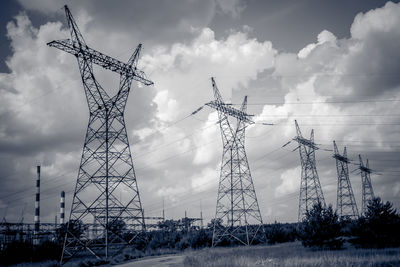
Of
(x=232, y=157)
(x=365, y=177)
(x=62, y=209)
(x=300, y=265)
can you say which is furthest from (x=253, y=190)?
(x=62, y=209)

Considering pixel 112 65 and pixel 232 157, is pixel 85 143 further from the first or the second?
pixel 232 157

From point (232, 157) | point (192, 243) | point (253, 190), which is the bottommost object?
point (192, 243)

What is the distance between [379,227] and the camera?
2464 cm

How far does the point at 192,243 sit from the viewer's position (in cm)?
3934

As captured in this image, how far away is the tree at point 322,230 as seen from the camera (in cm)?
2595

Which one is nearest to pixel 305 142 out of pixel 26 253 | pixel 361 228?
pixel 361 228

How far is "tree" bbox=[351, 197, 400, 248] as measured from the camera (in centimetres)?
2439

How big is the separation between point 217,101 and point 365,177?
45724 millimetres

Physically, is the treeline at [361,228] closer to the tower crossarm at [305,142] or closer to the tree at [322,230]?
the tree at [322,230]

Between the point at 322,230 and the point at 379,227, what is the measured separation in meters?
4.61

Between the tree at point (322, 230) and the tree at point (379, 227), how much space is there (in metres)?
2.00

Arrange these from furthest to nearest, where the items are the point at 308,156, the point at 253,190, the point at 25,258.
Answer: the point at 308,156, the point at 25,258, the point at 253,190

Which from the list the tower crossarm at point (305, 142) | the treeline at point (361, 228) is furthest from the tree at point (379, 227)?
the tower crossarm at point (305, 142)

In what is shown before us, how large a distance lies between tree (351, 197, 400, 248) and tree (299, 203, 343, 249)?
1995mm
